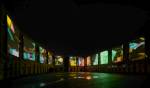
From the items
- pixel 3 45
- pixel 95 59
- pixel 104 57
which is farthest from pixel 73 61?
pixel 3 45

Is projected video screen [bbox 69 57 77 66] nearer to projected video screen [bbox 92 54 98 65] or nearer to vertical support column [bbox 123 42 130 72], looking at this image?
projected video screen [bbox 92 54 98 65]

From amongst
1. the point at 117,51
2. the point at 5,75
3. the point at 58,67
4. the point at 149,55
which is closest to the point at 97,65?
the point at 58,67

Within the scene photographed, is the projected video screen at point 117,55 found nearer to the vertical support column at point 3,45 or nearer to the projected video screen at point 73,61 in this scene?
the vertical support column at point 3,45

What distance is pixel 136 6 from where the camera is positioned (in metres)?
4.49

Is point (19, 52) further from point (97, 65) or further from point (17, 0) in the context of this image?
point (97, 65)

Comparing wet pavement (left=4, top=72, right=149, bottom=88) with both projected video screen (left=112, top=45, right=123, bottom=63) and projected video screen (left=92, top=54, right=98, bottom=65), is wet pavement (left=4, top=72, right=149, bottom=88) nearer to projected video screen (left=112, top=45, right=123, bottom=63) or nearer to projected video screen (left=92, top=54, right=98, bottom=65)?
projected video screen (left=112, top=45, right=123, bottom=63)

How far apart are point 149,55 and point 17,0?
2690mm

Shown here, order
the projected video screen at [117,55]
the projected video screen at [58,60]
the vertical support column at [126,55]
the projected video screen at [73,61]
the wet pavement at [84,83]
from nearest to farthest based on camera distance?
the wet pavement at [84,83] → the vertical support column at [126,55] → the projected video screen at [117,55] → the projected video screen at [58,60] → the projected video screen at [73,61]

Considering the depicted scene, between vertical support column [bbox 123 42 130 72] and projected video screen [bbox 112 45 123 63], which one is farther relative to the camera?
projected video screen [bbox 112 45 123 63]

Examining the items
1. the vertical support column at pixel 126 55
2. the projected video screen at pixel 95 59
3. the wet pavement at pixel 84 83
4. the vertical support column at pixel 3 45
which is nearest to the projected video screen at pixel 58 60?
the projected video screen at pixel 95 59

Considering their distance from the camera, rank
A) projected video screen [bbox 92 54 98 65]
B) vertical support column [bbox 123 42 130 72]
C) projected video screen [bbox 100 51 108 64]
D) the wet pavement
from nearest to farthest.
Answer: the wet pavement
vertical support column [bbox 123 42 130 72]
projected video screen [bbox 100 51 108 64]
projected video screen [bbox 92 54 98 65]

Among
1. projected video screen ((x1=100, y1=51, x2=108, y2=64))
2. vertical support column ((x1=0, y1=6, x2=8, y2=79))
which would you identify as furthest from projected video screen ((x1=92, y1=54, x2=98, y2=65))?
vertical support column ((x1=0, y1=6, x2=8, y2=79))

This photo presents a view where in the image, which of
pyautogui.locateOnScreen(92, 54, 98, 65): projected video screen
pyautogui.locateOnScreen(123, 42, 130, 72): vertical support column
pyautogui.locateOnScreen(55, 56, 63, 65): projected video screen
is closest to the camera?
pyautogui.locateOnScreen(123, 42, 130, 72): vertical support column

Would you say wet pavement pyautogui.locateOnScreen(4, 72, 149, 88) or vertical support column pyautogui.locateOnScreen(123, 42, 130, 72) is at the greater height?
vertical support column pyautogui.locateOnScreen(123, 42, 130, 72)
